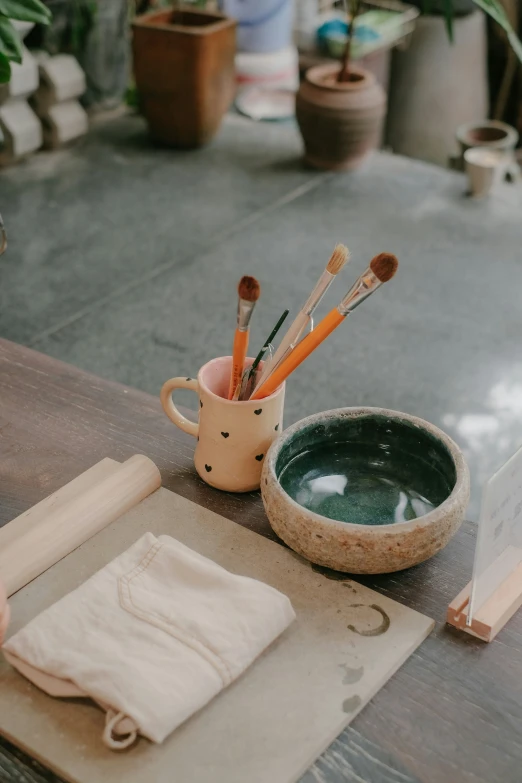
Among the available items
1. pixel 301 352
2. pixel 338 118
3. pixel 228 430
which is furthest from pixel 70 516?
pixel 338 118

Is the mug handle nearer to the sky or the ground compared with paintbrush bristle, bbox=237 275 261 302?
nearer to the ground

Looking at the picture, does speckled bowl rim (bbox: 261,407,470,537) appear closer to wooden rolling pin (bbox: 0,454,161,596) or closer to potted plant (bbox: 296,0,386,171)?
wooden rolling pin (bbox: 0,454,161,596)

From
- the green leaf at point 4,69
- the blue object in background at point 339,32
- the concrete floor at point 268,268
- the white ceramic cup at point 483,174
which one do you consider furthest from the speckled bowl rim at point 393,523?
the blue object in background at point 339,32

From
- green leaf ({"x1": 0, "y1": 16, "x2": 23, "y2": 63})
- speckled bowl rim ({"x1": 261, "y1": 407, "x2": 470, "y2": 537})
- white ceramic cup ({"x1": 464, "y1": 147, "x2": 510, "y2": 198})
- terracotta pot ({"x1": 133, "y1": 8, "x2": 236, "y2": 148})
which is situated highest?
green leaf ({"x1": 0, "y1": 16, "x2": 23, "y2": 63})

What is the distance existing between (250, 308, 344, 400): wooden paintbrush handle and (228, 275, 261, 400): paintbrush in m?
0.03

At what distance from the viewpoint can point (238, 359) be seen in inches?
38.8

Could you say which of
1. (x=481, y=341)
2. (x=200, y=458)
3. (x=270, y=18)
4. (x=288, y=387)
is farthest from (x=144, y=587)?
(x=270, y=18)

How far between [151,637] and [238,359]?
1.04 feet

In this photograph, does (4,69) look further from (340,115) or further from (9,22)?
(340,115)

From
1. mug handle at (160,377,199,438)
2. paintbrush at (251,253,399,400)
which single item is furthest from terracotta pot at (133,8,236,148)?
paintbrush at (251,253,399,400)

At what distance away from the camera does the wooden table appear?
748 millimetres

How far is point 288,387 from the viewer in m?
2.11

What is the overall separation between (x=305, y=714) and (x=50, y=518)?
13.5 inches

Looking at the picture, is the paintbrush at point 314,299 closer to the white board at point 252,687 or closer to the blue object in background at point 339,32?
the white board at point 252,687
